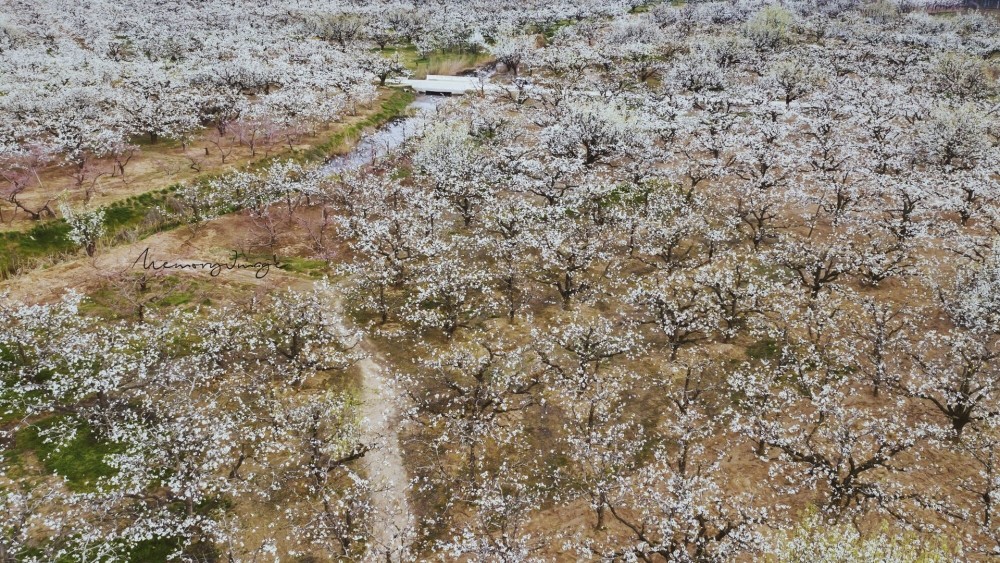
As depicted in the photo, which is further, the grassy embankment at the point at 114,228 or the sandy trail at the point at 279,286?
the grassy embankment at the point at 114,228

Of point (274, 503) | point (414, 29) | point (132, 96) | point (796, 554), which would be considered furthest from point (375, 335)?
point (414, 29)

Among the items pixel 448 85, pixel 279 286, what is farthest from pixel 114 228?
pixel 448 85

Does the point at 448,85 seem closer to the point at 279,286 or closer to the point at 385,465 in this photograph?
the point at 279,286

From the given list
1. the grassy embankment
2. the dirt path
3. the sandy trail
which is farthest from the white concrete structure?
the dirt path

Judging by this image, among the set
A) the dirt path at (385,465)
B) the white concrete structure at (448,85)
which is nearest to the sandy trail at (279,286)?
the dirt path at (385,465)

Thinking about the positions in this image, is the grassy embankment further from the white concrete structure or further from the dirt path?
the white concrete structure

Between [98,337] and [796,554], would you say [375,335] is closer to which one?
[98,337]

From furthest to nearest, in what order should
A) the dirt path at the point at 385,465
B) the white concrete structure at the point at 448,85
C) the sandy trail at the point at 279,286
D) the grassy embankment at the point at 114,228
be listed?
the white concrete structure at the point at 448,85, the grassy embankment at the point at 114,228, the sandy trail at the point at 279,286, the dirt path at the point at 385,465

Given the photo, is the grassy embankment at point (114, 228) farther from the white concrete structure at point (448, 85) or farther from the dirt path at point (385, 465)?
the white concrete structure at point (448, 85)
